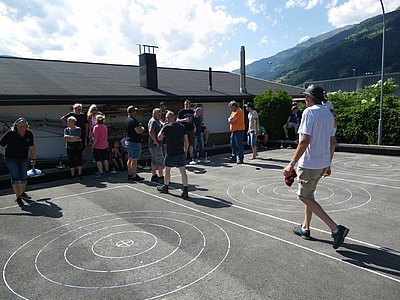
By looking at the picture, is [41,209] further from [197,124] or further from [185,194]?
[197,124]

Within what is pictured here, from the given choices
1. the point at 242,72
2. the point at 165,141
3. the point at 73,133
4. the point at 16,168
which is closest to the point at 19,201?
the point at 16,168

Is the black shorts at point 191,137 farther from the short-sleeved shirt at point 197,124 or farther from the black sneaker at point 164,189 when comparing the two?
the black sneaker at point 164,189

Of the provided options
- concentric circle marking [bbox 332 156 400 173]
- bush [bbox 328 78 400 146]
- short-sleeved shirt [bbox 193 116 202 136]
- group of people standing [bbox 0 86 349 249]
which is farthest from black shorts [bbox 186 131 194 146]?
bush [bbox 328 78 400 146]

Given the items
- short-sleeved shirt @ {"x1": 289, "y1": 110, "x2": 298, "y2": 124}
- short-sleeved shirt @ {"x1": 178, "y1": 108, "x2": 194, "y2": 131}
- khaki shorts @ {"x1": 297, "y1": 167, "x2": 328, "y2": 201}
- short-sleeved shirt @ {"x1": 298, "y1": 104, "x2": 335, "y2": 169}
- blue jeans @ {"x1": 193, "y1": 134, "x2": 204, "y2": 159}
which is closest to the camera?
short-sleeved shirt @ {"x1": 298, "y1": 104, "x2": 335, "y2": 169}

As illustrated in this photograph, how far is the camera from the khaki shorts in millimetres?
4141

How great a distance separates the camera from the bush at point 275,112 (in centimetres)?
1448

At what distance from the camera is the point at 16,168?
22.0ft

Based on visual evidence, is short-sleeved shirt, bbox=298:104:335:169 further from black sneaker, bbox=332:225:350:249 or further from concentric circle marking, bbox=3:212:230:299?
concentric circle marking, bbox=3:212:230:299

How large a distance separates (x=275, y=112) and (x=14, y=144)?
10.7m

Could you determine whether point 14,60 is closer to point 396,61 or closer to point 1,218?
point 1,218

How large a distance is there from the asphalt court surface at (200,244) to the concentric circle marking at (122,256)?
0.01 metres

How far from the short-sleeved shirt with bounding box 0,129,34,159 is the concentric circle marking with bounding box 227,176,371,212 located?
4404 millimetres

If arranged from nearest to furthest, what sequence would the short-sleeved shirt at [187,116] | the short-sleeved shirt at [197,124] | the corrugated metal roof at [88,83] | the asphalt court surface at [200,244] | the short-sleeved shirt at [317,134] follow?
the asphalt court surface at [200,244], the short-sleeved shirt at [317,134], the short-sleeved shirt at [187,116], the corrugated metal roof at [88,83], the short-sleeved shirt at [197,124]

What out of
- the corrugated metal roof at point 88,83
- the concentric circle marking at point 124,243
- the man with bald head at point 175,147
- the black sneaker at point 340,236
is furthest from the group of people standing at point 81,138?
the black sneaker at point 340,236
